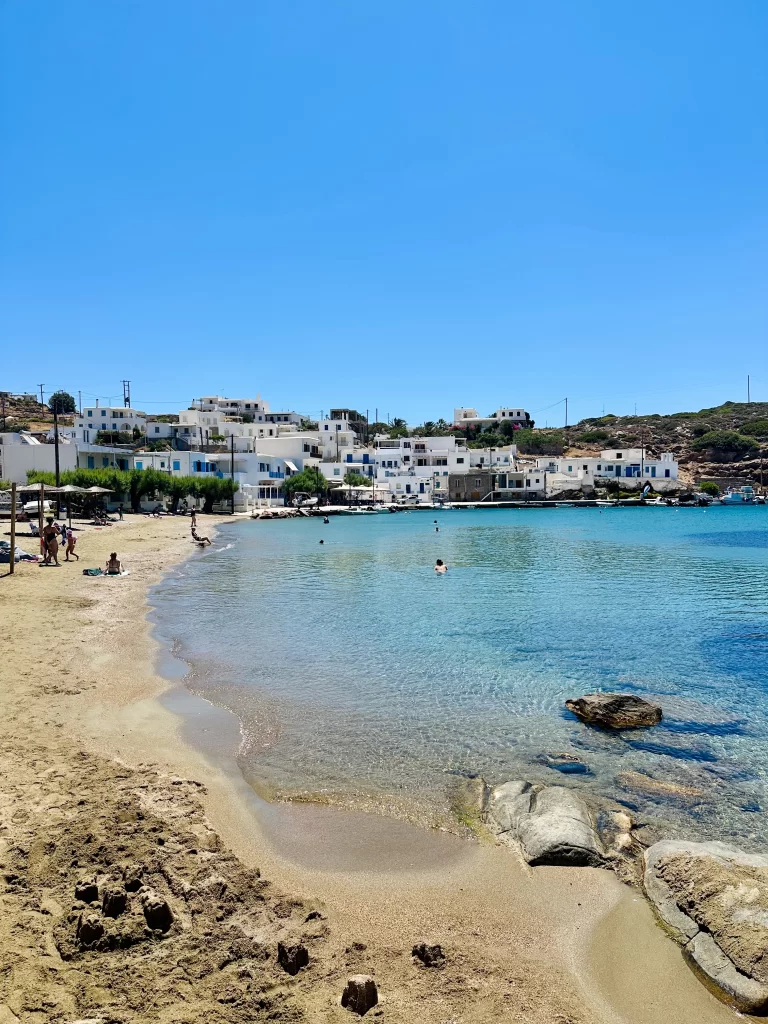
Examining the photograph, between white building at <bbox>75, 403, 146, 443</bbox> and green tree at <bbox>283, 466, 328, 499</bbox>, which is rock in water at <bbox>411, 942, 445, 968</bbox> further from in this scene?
white building at <bbox>75, 403, 146, 443</bbox>

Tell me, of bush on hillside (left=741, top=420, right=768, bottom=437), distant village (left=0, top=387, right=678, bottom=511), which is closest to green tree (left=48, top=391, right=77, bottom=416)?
distant village (left=0, top=387, right=678, bottom=511)

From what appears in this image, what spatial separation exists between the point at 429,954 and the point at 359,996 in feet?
2.73

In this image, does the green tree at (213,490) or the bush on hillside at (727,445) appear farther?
the bush on hillside at (727,445)

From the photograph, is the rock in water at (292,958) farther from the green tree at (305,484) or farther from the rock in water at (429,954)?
the green tree at (305,484)

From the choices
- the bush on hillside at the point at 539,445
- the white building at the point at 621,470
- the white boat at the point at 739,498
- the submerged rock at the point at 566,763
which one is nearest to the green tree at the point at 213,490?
the white building at the point at 621,470

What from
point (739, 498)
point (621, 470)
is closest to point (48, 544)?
point (621, 470)

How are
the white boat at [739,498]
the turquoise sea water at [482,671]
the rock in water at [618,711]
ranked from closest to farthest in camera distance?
the turquoise sea water at [482,671]
the rock in water at [618,711]
the white boat at [739,498]

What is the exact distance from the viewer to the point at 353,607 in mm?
22734

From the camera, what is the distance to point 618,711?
11.1 metres

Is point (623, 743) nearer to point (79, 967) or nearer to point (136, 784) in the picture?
point (136, 784)

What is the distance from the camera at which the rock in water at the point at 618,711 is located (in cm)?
1096

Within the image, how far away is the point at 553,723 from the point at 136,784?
665cm

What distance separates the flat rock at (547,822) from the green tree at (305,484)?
286ft

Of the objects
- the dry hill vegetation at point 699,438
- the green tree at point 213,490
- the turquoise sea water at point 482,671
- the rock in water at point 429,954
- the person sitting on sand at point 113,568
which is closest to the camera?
the rock in water at point 429,954
